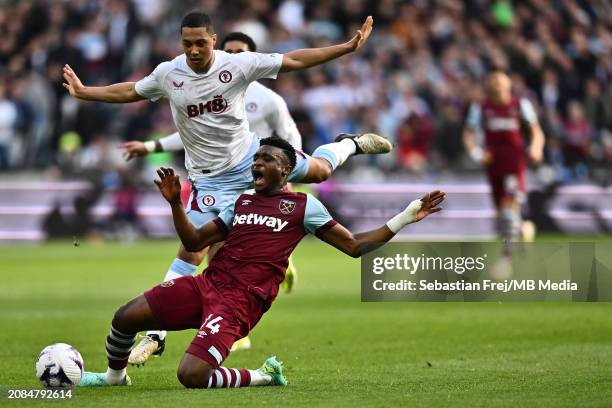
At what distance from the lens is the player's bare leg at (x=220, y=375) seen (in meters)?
8.45

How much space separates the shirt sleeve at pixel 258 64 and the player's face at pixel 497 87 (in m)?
8.43

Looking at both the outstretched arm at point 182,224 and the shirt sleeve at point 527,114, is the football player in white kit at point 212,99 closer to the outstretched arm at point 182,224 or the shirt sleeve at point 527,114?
the outstretched arm at point 182,224

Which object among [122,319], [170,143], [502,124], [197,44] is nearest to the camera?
[122,319]

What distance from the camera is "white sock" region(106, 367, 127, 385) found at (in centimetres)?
897

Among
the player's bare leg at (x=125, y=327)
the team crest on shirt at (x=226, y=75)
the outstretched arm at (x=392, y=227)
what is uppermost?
the team crest on shirt at (x=226, y=75)

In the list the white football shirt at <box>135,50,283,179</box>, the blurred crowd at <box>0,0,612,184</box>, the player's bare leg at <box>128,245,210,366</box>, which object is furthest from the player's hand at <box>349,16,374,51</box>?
the blurred crowd at <box>0,0,612,184</box>

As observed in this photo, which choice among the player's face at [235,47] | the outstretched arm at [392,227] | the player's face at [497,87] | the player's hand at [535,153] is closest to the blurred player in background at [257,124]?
the player's face at [235,47]

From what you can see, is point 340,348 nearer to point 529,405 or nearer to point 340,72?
point 529,405

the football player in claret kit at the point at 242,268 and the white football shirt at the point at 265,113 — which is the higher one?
the white football shirt at the point at 265,113

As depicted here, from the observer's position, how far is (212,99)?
980 cm

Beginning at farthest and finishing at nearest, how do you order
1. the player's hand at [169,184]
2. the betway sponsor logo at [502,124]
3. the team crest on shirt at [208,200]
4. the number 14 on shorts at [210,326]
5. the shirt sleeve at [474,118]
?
the shirt sleeve at [474,118] → the betway sponsor logo at [502,124] → the team crest on shirt at [208,200] → the number 14 on shorts at [210,326] → the player's hand at [169,184]

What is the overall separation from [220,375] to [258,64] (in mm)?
2469

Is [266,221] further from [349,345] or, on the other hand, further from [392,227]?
[349,345]

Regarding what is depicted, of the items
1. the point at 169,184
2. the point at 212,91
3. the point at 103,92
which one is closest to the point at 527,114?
the point at 212,91
